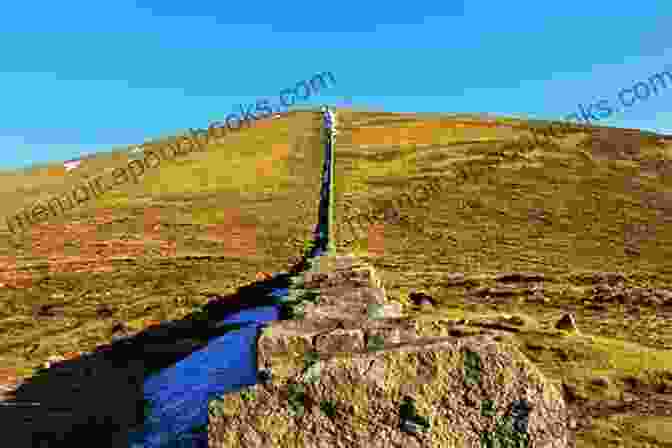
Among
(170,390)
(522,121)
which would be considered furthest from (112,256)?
(522,121)

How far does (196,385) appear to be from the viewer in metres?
11.5

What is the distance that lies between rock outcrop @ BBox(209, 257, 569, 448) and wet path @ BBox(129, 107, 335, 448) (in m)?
0.54

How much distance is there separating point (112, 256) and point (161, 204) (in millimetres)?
17476

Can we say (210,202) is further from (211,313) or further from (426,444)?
(426,444)

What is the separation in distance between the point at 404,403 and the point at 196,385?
17.1ft

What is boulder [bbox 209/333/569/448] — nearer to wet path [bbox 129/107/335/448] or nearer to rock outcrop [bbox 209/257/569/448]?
rock outcrop [bbox 209/257/569/448]

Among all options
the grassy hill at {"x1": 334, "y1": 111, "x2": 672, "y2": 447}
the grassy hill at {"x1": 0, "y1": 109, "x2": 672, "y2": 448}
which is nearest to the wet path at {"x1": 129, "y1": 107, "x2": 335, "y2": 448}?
the grassy hill at {"x1": 0, "y1": 109, "x2": 672, "y2": 448}

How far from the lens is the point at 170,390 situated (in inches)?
487

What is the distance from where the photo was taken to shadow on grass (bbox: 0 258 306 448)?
11.3 metres

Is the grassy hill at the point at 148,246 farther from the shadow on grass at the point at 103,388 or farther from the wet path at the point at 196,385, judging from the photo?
the wet path at the point at 196,385

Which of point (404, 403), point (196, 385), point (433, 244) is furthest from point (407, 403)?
point (433, 244)

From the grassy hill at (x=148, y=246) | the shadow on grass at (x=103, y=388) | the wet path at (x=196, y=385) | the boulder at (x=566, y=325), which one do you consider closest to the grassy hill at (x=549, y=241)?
the boulder at (x=566, y=325)

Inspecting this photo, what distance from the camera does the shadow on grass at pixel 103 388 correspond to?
11.3m

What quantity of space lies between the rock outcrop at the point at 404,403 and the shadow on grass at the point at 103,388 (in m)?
3.82
